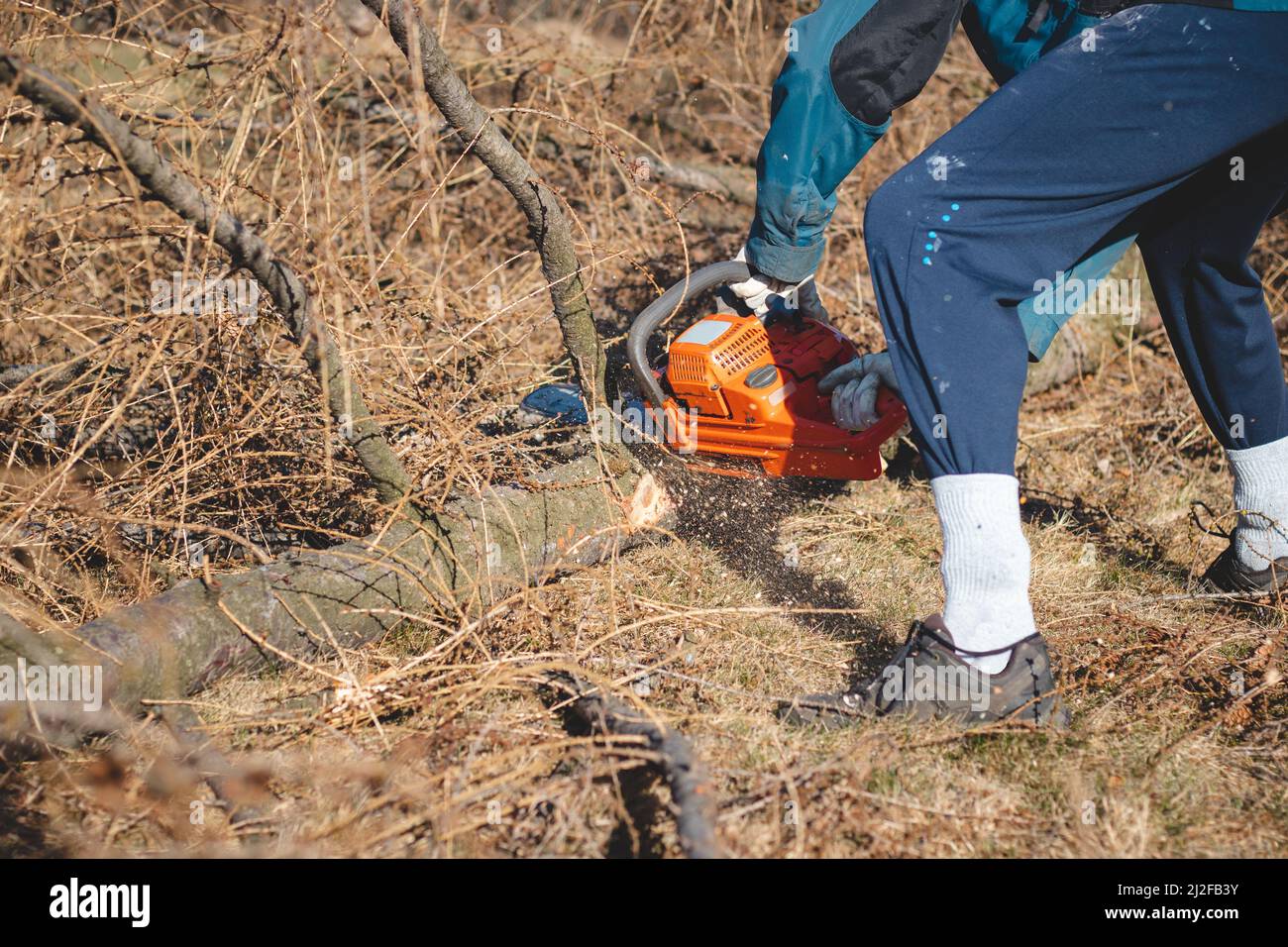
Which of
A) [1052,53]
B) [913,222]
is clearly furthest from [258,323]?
[1052,53]

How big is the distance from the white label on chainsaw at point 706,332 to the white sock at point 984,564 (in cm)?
102

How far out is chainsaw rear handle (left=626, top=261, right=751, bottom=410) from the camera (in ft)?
8.96

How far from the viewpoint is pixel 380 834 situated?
70.8 inches

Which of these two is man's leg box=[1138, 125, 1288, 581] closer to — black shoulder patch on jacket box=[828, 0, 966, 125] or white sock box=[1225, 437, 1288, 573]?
white sock box=[1225, 437, 1288, 573]

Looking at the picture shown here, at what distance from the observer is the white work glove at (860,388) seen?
2.68 meters

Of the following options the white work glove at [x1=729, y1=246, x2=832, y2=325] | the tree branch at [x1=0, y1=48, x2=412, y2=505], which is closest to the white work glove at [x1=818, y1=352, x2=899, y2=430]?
the white work glove at [x1=729, y1=246, x2=832, y2=325]

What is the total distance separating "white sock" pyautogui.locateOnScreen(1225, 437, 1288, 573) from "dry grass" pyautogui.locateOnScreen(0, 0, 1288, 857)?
7.4 inches

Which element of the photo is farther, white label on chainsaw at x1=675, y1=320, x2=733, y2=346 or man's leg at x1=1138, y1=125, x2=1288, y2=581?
white label on chainsaw at x1=675, y1=320, x2=733, y2=346

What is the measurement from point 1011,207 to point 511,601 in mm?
1511

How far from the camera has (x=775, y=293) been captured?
2.88 metres

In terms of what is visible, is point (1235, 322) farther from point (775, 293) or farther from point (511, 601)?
point (511, 601)

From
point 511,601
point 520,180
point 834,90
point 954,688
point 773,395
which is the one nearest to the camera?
point 954,688

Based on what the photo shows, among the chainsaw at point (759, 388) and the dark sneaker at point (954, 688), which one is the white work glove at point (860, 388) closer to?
the chainsaw at point (759, 388)

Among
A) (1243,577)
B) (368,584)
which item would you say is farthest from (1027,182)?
(368,584)
